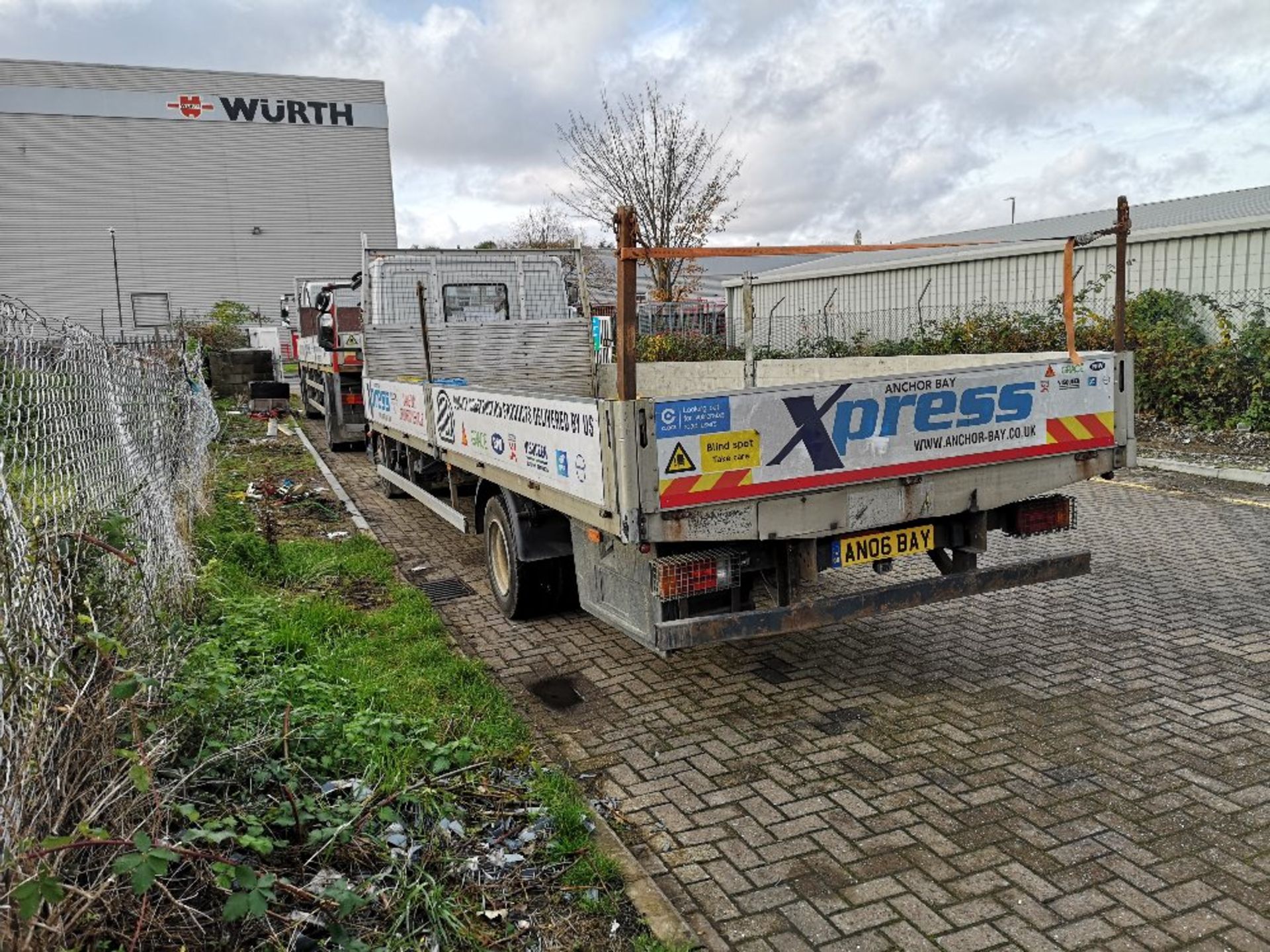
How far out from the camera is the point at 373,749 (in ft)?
12.9

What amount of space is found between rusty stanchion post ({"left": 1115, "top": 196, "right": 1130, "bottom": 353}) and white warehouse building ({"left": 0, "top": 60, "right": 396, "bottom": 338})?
43.0m

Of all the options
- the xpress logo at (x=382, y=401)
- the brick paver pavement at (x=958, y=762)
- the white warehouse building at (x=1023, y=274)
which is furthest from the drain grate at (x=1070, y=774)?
the xpress logo at (x=382, y=401)

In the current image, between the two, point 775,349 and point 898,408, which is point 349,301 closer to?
point 775,349

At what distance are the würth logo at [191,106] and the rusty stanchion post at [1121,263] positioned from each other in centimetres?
4623

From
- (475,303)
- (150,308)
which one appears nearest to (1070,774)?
(475,303)

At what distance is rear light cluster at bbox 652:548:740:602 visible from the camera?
14.1 ft

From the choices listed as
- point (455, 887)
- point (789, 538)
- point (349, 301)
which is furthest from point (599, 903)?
point (349, 301)

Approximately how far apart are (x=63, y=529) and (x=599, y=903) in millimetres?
2565

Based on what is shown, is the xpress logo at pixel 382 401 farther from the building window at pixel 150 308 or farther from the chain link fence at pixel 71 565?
the building window at pixel 150 308

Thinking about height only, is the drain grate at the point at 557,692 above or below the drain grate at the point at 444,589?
below

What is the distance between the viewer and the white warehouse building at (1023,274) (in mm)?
13461

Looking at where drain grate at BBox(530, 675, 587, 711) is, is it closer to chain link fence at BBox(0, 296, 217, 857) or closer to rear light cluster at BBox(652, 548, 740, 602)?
rear light cluster at BBox(652, 548, 740, 602)

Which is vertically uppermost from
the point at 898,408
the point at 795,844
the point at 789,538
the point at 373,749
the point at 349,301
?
the point at 349,301

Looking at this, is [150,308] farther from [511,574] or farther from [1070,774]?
[1070,774]
